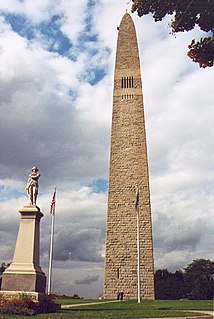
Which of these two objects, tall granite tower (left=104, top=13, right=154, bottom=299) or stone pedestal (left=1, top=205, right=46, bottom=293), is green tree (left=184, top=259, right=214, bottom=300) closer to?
tall granite tower (left=104, top=13, right=154, bottom=299)

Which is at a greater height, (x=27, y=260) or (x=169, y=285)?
(x=169, y=285)

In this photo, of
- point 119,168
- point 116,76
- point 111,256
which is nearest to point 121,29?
point 116,76

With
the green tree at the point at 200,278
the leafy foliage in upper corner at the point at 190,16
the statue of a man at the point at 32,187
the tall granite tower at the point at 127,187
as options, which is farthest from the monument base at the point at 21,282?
the green tree at the point at 200,278

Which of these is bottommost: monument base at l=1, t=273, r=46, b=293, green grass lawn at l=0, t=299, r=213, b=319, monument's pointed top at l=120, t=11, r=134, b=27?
green grass lawn at l=0, t=299, r=213, b=319

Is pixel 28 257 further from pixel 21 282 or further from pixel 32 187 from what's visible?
pixel 32 187

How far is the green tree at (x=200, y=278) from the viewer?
59334 millimetres

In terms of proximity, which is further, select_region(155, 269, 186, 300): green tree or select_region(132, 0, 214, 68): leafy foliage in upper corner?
select_region(155, 269, 186, 300): green tree

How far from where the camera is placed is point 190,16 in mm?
6914

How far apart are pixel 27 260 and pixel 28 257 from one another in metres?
0.11

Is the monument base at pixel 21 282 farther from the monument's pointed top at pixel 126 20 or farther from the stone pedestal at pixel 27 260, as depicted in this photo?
the monument's pointed top at pixel 126 20

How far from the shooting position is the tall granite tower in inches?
1447

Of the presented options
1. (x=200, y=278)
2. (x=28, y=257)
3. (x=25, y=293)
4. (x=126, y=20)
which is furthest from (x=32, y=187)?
(x=200, y=278)

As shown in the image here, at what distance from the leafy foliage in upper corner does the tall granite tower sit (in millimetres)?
31846

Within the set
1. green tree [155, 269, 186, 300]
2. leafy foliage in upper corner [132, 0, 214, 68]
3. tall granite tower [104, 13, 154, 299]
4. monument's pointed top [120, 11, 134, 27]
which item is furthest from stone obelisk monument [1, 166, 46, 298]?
green tree [155, 269, 186, 300]
